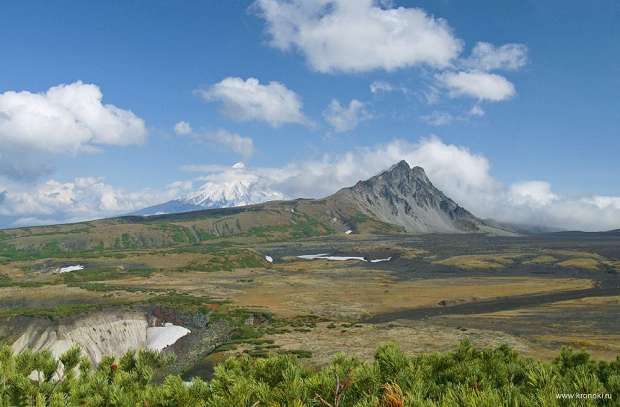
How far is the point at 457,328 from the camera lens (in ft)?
278

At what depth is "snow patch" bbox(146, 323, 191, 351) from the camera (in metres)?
77.1

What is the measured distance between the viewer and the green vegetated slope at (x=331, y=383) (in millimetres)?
9578

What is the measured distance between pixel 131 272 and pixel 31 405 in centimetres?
17752

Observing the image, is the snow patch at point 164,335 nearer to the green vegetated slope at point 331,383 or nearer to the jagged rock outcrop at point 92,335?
the jagged rock outcrop at point 92,335

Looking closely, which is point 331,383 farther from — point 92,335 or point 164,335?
point 164,335

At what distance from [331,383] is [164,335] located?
76276 mm

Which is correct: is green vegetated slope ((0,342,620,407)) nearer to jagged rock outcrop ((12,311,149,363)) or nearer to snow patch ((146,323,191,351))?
jagged rock outcrop ((12,311,149,363))

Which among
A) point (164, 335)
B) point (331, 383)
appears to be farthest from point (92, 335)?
point (331, 383)

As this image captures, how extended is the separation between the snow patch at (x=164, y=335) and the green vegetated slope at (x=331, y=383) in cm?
6366

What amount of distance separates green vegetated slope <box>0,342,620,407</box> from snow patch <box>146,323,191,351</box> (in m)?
63.7

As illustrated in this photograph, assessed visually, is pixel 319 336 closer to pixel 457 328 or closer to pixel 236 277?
pixel 457 328

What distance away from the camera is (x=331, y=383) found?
1126 centimetres

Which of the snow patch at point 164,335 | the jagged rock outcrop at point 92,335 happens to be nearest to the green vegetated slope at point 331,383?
the jagged rock outcrop at point 92,335

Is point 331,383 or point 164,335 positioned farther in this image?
point 164,335
